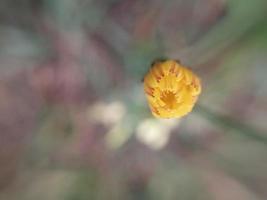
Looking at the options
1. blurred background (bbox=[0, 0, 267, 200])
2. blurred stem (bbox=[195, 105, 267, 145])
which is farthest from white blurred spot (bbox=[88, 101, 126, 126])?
blurred stem (bbox=[195, 105, 267, 145])

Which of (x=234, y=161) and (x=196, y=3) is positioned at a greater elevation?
(x=196, y=3)

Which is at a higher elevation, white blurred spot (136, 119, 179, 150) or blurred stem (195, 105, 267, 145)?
white blurred spot (136, 119, 179, 150)

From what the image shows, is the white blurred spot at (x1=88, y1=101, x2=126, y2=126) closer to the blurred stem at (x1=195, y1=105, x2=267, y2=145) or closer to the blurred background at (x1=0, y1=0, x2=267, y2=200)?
the blurred background at (x1=0, y1=0, x2=267, y2=200)

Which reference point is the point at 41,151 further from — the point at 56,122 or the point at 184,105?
the point at 184,105

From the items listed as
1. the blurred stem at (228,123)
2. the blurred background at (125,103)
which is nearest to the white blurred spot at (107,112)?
the blurred background at (125,103)

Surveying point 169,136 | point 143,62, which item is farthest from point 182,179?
point 143,62
